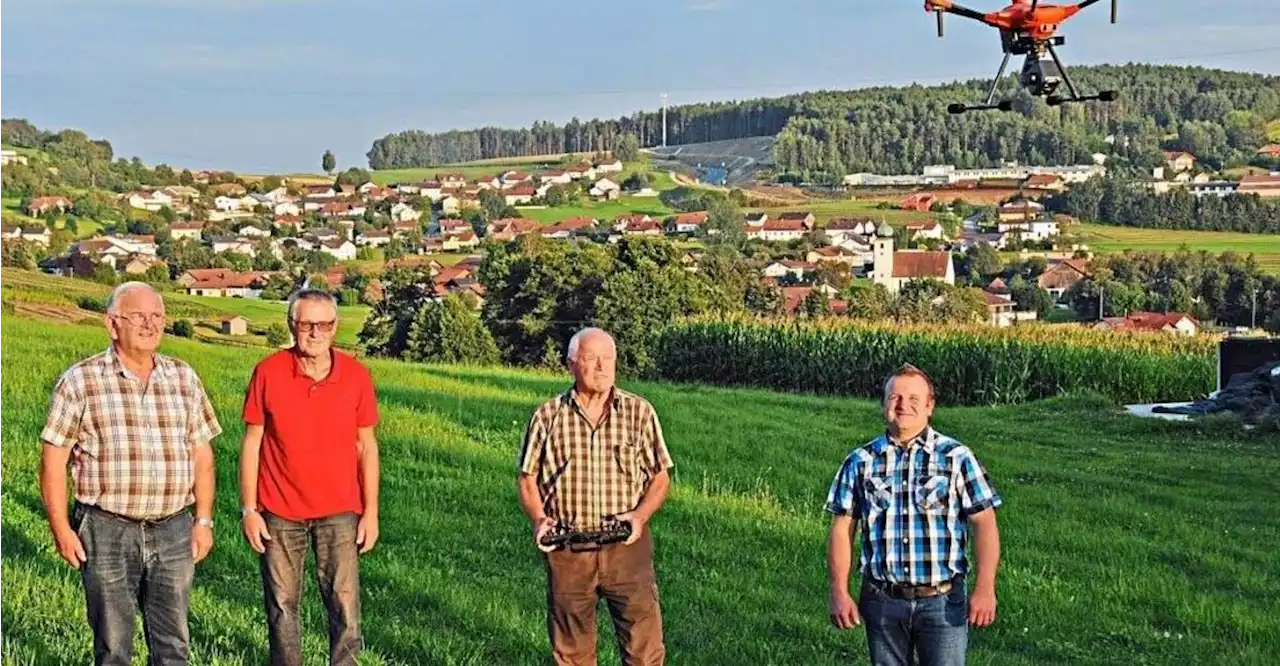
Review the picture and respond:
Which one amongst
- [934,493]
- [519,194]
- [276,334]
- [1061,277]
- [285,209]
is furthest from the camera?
[519,194]

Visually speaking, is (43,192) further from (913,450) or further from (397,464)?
(913,450)

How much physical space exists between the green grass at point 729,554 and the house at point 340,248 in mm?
103964

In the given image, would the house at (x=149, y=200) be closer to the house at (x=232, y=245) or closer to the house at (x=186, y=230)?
the house at (x=186, y=230)

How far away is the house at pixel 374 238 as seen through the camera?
12538 centimetres

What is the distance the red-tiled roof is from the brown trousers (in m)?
80.4

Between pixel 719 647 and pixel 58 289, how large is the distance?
116 feet

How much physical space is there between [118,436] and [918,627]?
9.57 feet

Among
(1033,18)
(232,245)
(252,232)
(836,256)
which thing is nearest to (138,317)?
(1033,18)

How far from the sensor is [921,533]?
15.5 ft

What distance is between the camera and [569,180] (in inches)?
6752

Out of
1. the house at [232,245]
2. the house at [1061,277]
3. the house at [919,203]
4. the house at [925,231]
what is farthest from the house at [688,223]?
the house at [1061,277]

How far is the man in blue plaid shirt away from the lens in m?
4.73

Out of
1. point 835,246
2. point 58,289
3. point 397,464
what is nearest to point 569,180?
point 835,246

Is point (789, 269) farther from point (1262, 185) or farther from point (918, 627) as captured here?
point (918, 627)
